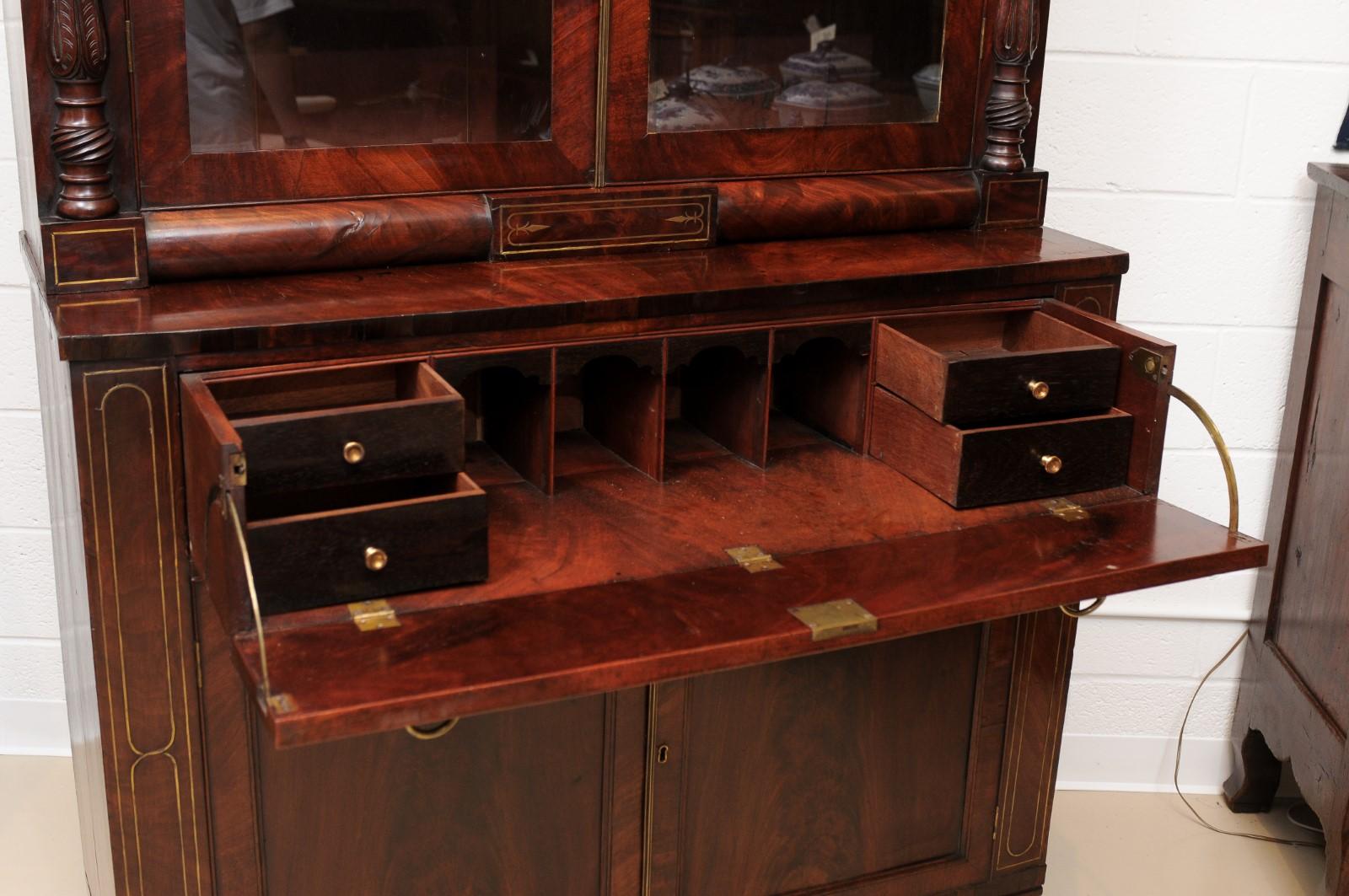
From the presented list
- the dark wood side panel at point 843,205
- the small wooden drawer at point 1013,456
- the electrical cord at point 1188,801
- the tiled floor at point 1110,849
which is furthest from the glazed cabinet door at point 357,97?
the electrical cord at point 1188,801

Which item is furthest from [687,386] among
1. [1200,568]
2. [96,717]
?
[96,717]

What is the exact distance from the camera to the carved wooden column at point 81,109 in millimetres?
1629

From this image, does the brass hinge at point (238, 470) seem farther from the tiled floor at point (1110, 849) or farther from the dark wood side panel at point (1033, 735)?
the tiled floor at point (1110, 849)

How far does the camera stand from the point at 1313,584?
8.63ft

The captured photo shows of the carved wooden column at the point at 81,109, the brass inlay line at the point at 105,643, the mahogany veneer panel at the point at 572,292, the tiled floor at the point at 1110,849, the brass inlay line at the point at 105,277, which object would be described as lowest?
the tiled floor at the point at 1110,849

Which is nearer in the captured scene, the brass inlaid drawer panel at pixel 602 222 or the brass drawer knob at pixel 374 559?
the brass drawer knob at pixel 374 559

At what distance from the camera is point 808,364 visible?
2.09 metres

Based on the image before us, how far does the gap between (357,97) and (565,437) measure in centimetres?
50

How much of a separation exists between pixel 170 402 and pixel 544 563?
0.42m

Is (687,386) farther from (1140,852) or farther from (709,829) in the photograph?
(1140,852)

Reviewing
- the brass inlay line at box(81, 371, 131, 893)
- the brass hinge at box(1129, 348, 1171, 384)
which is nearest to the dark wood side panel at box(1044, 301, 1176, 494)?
the brass hinge at box(1129, 348, 1171, 384)

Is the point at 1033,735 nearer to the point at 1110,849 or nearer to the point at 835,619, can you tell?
the point at 1110,849

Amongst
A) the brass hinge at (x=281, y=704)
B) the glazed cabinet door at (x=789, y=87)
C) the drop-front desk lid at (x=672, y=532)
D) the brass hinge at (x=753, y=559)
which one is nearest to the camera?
the brass hinge at (x=281, y=704)

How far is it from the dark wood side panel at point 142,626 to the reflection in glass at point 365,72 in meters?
0.34
